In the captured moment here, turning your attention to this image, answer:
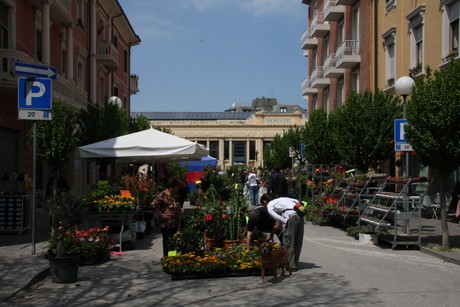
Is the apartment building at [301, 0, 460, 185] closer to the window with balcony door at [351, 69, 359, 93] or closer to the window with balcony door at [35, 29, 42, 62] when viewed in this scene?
the window with balcony door at [351, 69, 359, 93]

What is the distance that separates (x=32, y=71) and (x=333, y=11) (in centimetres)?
2317

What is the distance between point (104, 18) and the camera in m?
31.8

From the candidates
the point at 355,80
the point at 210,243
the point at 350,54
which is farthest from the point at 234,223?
the point at 355,80

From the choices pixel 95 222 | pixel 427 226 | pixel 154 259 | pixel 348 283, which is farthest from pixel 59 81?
pixel 348 283

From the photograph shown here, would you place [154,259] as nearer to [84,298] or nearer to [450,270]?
[84,298]

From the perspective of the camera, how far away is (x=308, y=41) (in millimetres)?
38531

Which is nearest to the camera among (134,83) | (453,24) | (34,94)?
(34,94)

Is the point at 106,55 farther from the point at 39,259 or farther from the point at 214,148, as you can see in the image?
the point at 214,148

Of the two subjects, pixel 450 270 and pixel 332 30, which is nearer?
pixel 450 270

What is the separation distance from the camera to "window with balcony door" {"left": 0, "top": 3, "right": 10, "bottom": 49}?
17359 mm

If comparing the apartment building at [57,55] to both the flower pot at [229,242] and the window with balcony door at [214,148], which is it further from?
the window with balcony door at [214,148]

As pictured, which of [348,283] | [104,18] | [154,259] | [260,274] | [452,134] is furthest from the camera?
[104,18]

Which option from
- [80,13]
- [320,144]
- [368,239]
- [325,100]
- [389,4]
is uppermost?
[80,13]

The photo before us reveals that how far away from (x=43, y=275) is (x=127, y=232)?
277cm
